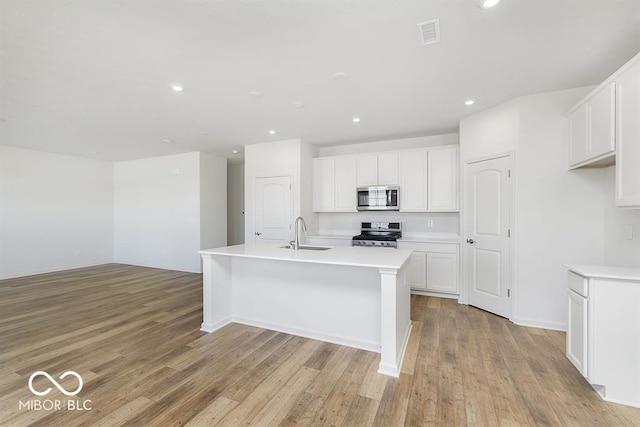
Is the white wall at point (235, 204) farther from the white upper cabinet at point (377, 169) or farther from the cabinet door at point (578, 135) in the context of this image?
the cabinet door at point (578, 135)

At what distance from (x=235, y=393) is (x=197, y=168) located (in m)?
4.93

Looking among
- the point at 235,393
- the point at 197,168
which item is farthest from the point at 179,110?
the point at 235,393

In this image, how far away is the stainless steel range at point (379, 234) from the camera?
4.48m

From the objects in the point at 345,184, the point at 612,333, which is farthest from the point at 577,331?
the point at 345,184

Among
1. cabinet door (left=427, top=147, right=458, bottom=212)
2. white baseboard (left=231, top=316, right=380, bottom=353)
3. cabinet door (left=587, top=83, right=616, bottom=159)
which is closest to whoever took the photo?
cabinet door (left=587, top=83, right=616, bottom=159)

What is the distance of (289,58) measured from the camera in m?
2.37

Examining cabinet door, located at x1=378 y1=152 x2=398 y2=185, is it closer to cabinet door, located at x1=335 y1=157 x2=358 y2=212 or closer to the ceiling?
cabinet door, located at x1=335 y1=157 x2=358 y2=212

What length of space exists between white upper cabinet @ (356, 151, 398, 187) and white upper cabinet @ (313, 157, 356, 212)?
129mm

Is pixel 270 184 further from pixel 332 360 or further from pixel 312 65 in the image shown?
pixel 332 360

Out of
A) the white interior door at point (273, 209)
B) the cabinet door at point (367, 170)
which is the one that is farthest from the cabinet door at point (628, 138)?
the white interior door at point (273, 209)

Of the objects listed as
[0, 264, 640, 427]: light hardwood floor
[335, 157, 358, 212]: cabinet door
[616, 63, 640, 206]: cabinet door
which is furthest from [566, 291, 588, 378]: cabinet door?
[335, 157, 358, 212]: cabinet door

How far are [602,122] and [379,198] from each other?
2773 mm

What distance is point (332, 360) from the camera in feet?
7.96

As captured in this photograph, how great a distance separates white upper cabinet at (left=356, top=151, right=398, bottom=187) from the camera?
15.3 feet
